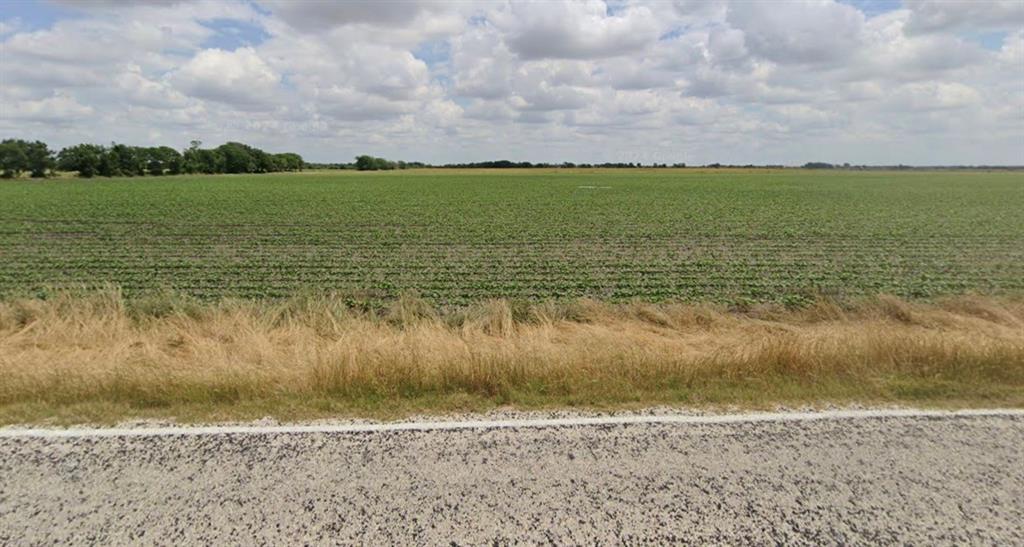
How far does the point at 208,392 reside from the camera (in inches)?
169

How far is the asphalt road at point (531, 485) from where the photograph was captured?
2.63m

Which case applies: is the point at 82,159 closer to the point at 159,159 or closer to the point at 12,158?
the point at 12,158

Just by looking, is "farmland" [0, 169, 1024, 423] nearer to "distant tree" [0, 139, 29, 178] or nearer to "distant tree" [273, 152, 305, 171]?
"distant tree" [0, 139, 29, 178]

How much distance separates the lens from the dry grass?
13.9 ft

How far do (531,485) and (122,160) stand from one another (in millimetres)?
114573

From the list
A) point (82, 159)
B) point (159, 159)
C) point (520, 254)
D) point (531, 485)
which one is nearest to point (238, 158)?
point (159, 159)

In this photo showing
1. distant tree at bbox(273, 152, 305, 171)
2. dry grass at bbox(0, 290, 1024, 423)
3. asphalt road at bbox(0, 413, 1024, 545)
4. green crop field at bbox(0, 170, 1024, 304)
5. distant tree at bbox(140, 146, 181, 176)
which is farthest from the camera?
distant tree at bbox(273, 152, 305, 171)

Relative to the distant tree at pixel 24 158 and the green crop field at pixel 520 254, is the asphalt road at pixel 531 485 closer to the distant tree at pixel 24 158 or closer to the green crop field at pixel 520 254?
the green crop field at pixel 520 254

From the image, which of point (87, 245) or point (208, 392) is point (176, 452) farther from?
point (87, 245)

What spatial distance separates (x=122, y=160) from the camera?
8856 cm

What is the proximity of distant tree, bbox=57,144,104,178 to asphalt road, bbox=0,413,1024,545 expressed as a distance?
358ft

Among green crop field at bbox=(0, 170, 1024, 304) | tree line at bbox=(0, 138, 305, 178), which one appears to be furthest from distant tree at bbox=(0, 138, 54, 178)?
green crop field at bbox=(0, 170, 1024, 304)

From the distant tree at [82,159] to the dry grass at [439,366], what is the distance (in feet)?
339

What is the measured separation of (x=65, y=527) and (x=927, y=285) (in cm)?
1506
